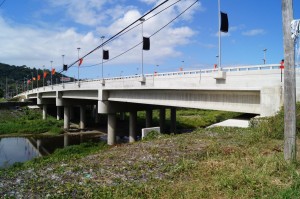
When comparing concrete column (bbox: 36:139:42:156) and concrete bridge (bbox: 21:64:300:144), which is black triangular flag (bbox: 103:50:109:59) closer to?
concrete bridge (bbox: 21:64:300:144)

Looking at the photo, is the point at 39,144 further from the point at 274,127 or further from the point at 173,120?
the point at 274,127

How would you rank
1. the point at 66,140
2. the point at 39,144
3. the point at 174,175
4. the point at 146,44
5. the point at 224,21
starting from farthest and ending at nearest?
1. the point at 66,140
2. the point at 39,144
3. the point at 146,44
4. the point at 224,21
5. the point at 174,175

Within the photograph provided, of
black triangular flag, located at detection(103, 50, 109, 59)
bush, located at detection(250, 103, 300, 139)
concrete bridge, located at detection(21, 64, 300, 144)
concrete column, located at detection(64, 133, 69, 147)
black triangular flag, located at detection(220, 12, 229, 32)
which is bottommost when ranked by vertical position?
concrete column, located at detection(64, 133, 69, 147)

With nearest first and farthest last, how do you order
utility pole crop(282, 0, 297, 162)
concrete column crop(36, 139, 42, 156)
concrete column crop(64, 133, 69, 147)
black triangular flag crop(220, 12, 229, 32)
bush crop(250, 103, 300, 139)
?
utility pole crop(282, 0, 297, 162) → bush crop(250, 103, 300, 139) → black triangular flag crop(220, 12, 229, 32) → concrete column crop(36, 139, 42, 156) → concrete column crop(64, 133, 69, 147)

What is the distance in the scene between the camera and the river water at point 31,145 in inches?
1407

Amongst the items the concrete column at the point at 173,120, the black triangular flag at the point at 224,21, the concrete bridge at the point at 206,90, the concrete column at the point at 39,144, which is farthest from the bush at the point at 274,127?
the concrete column at the point at 173,120

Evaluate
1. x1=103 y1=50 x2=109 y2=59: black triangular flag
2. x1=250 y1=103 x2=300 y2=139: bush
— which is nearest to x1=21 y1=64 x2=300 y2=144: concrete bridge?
x1=250 y1=103 x2=300 y2=139: bush

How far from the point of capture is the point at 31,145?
147 ft

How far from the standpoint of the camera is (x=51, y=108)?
3656 inches

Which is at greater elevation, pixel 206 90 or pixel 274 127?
pixel 206 90

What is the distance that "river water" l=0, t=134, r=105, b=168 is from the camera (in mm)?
35750

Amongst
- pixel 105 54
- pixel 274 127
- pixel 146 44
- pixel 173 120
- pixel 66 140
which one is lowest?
pixel 66 140

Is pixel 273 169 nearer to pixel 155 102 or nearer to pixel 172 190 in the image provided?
pixel 172 190

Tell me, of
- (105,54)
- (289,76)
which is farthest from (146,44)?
(289,76)
